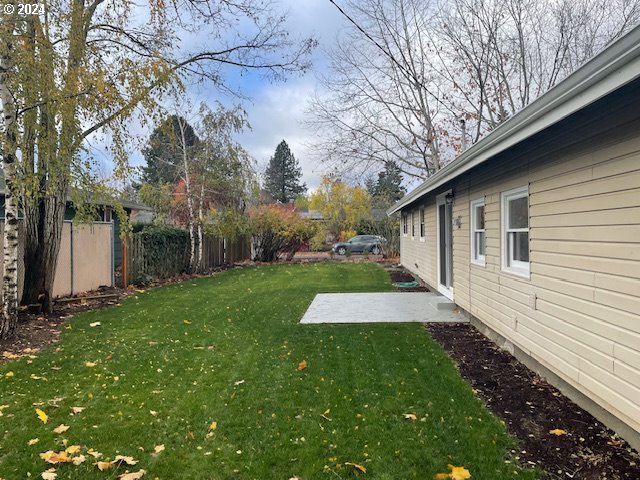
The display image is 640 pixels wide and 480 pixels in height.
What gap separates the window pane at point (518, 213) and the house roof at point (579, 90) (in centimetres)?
91

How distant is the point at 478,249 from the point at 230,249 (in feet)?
47.1

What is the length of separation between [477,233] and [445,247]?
8.97 ft

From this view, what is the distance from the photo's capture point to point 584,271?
355 centimetres

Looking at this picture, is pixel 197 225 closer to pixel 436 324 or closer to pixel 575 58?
pixel 436 324

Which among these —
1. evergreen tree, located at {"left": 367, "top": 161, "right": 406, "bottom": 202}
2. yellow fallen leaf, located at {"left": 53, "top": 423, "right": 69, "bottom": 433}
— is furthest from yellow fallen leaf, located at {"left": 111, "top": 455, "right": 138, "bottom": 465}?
evergreen tree, located at {"left": 367, "top": 161, "right": 406, "bottom": 202}

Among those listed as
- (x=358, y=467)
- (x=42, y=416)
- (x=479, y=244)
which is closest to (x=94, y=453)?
(x=42, y=416)

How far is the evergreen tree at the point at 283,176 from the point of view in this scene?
56625mm

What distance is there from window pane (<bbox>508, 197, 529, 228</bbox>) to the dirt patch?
5.14 feet

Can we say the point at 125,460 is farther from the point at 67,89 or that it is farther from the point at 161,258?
the point at 161,258

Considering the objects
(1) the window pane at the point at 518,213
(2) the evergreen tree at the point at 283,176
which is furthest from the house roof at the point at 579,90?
(2) the evergreen tree at the point at 283,176

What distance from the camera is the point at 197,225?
1517cm

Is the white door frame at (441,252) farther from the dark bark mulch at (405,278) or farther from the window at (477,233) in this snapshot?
the window at (477,233)

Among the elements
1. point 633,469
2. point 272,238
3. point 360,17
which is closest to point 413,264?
point 272,238

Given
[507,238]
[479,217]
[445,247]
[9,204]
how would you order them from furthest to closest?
[445,247] → [479,217] → [9,204] → [507,238]
